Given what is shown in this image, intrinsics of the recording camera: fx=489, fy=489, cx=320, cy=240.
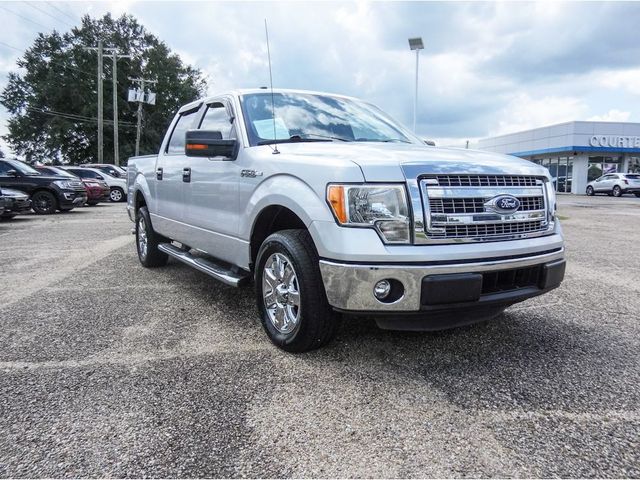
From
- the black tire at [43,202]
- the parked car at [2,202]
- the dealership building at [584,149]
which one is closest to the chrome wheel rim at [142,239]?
the parked car at [2,202]

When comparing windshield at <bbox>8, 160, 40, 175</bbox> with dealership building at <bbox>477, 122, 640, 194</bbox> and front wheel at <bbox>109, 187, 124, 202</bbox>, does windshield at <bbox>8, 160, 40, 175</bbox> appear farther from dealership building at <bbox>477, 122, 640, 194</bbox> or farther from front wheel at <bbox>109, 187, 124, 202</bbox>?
dealership building at <bbox>477, 122, 640, 194</bbox>

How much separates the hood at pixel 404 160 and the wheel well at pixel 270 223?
0.42 metres

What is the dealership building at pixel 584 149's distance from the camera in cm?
3481

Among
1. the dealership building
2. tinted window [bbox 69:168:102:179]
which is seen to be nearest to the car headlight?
tinted window [bbox 69:168:102:179]

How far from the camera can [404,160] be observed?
115 inches

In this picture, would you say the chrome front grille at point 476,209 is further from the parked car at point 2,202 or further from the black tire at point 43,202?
the black tire at point 43,202

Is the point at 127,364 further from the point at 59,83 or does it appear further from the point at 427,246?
the point at 59,83

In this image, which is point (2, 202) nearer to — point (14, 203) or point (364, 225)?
point (14, 203)

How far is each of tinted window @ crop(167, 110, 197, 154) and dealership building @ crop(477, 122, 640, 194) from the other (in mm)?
35507

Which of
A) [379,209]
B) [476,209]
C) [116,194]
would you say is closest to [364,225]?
[379,209]

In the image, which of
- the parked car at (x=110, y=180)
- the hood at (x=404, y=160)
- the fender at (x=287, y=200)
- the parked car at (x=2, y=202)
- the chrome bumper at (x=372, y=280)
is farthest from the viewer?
the parked car at (x=110, y=180)

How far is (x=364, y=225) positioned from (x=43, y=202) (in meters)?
15.3

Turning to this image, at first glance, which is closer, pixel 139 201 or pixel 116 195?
pixel 139 201

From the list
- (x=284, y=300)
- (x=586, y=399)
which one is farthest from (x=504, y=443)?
(x=284, y=300)
